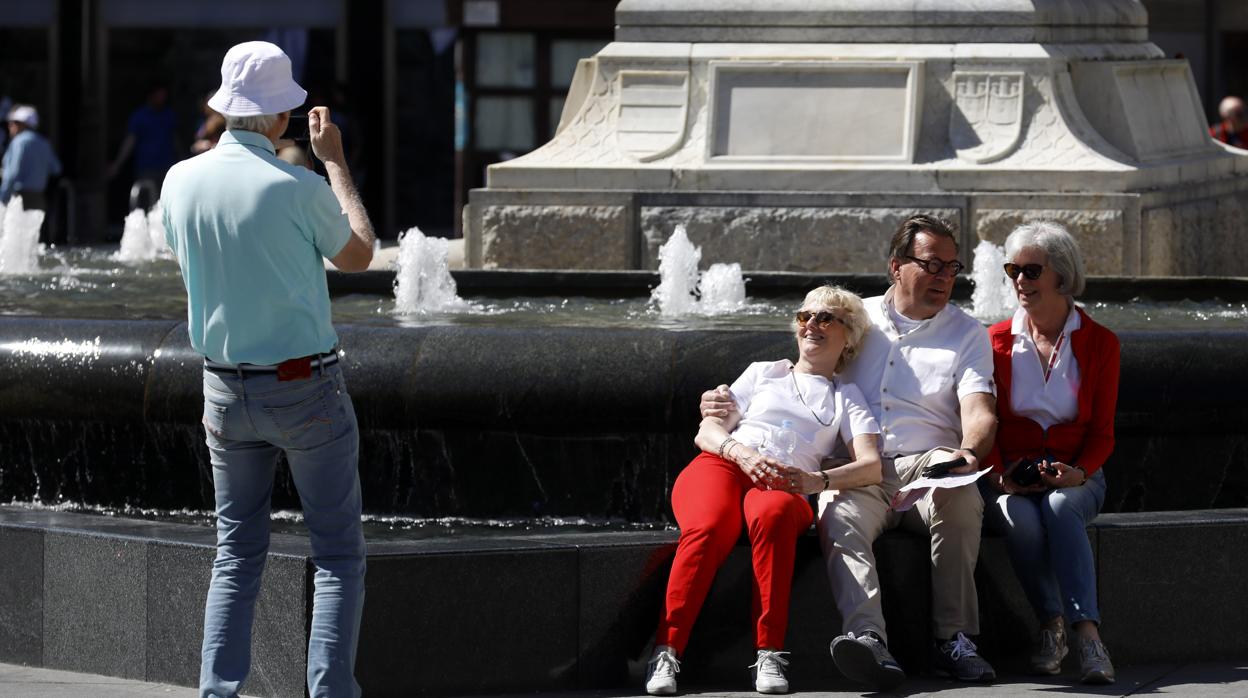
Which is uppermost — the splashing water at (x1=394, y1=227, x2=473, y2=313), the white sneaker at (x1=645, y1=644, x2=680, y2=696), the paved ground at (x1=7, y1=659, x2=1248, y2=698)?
the splashing water at (x1=394, y1=227, x2=473, y2=313)

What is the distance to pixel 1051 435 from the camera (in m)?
6.22

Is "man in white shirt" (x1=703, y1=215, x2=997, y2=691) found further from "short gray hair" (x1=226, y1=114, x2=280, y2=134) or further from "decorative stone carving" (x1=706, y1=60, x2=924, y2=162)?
"decorative stone carving" (x1=706, y1=60, x2=924, y2=162)

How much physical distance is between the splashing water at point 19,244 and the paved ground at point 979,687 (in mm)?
6809

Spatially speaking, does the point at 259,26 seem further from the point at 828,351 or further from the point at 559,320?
the point at 828,351

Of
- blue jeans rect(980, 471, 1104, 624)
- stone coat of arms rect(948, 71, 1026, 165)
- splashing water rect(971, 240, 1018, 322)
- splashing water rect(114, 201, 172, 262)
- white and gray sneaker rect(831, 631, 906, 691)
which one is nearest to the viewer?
white and gray sneaker rect(831, 631, 906, 691)

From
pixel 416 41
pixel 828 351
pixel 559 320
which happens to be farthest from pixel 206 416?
pixel 416 41

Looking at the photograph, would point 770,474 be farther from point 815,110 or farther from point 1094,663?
point 815,110

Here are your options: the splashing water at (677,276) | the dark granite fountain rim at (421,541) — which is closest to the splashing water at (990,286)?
the splashing water at (677,276)

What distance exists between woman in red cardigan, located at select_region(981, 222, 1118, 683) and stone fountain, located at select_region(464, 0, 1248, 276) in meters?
4.00

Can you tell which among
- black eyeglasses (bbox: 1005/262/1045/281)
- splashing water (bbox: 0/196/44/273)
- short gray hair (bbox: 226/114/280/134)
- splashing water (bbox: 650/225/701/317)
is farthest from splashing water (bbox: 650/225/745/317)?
short gray hair (bbox: 226/114/280/134)

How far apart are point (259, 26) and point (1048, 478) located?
58.3ft

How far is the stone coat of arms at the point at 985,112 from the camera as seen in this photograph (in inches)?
413

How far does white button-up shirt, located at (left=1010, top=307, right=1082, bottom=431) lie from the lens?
245 inches

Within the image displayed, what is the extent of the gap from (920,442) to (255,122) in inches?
81.9
